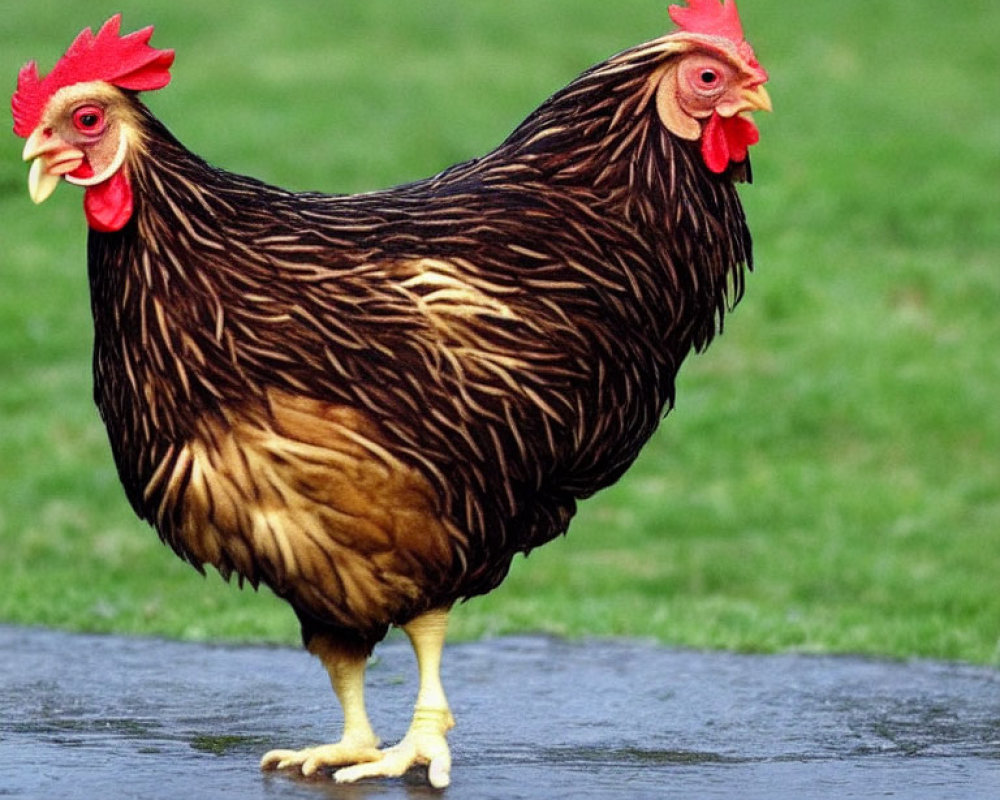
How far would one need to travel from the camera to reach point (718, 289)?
5535 mm

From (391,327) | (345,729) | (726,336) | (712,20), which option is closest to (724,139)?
(712,20)

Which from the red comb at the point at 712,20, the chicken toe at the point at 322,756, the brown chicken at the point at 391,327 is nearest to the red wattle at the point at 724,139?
the brown chicken at the point at 391,327

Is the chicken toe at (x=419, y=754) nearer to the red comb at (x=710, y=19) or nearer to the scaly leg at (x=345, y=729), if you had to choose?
the scaly leg at (x=345, y=729)

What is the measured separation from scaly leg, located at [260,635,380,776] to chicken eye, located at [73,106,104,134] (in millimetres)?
1534

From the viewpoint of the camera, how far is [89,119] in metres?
4.88

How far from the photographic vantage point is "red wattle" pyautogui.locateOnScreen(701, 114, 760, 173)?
5.38 m

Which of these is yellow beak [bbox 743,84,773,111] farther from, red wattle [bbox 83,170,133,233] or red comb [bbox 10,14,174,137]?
red wattle [bbox 83,170,133,233]

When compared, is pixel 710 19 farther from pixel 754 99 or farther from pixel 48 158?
pixel 48 158

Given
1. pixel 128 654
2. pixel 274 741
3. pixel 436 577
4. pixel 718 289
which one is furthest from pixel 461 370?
pixel 128 654

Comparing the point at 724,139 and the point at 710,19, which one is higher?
the point at 710,19

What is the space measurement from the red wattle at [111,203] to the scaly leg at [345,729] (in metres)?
1.32

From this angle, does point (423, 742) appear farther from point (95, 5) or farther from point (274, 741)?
point (95, 5)

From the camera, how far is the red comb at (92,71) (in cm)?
489

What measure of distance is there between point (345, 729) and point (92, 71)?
1966mm
